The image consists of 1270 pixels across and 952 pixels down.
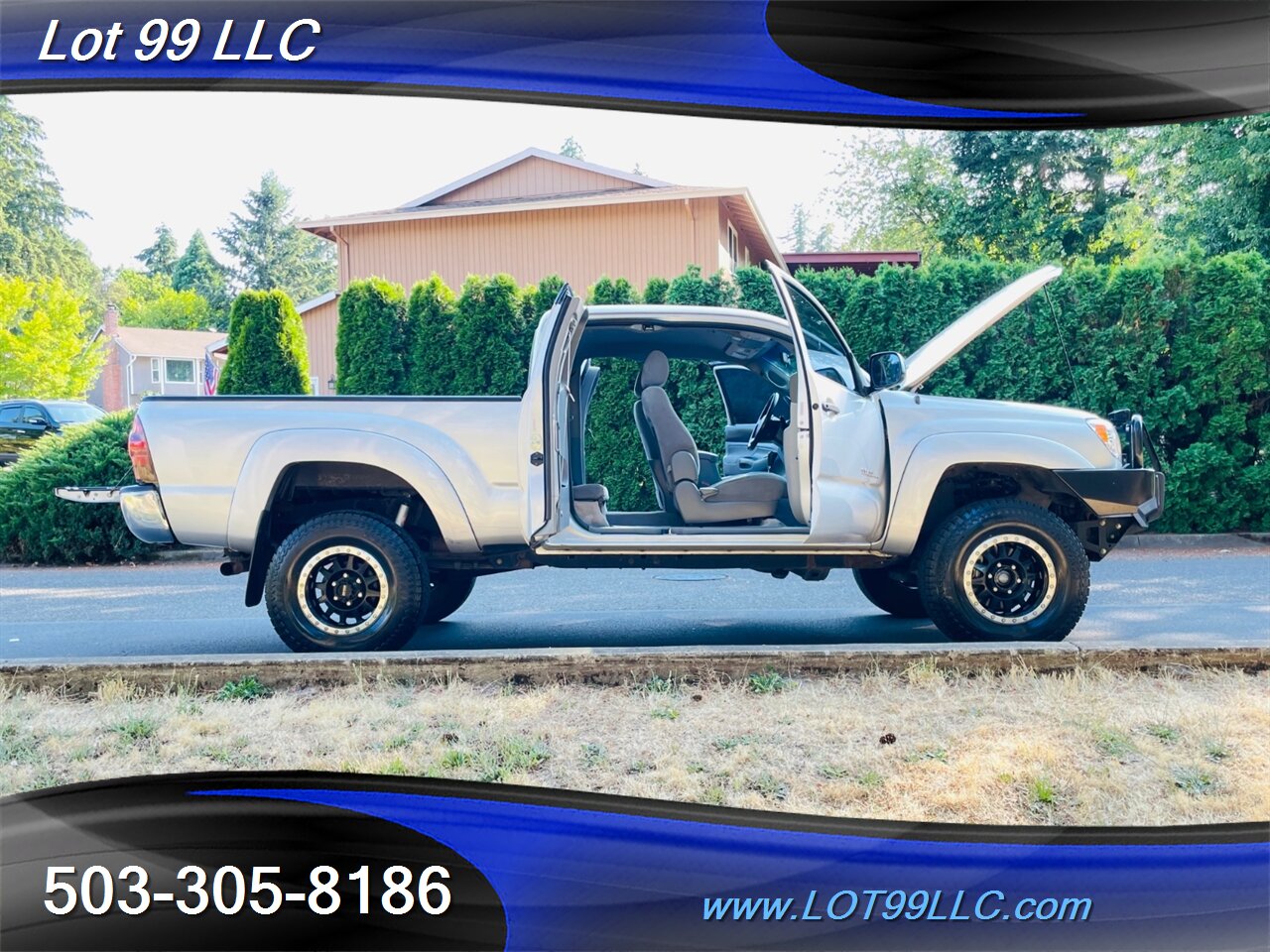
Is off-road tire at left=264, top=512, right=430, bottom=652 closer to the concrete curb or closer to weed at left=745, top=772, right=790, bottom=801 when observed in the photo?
the concrete curb

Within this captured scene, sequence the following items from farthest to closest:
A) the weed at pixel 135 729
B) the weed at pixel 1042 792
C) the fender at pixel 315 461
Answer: the fender at pixel 315 461
the weed at pixel 135 729
the weed at pixel 1042 792

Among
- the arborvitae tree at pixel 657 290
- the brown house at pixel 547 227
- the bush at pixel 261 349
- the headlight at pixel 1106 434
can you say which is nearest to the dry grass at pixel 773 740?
the headlight at pixel 1106 434

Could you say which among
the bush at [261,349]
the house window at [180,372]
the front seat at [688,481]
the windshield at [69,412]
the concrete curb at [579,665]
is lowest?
the concrete curb at [579,665]

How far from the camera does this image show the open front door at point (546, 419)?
460 centimetres

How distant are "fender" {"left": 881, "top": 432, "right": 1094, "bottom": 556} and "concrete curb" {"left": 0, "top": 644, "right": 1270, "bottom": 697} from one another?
820mm

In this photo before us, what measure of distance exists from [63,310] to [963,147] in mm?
16120

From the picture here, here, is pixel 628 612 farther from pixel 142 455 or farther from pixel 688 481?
pixel 142 455

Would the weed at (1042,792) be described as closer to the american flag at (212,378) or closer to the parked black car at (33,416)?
the american flag at (212,378)

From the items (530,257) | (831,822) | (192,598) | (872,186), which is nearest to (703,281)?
(530,257)

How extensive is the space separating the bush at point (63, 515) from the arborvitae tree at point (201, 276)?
3698cm

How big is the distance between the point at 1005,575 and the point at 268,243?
160ft

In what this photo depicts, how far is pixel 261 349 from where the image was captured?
33.8ft

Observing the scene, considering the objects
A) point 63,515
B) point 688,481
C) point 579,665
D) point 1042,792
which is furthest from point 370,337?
point 1042,792

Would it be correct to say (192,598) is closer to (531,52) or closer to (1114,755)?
(531,52)
